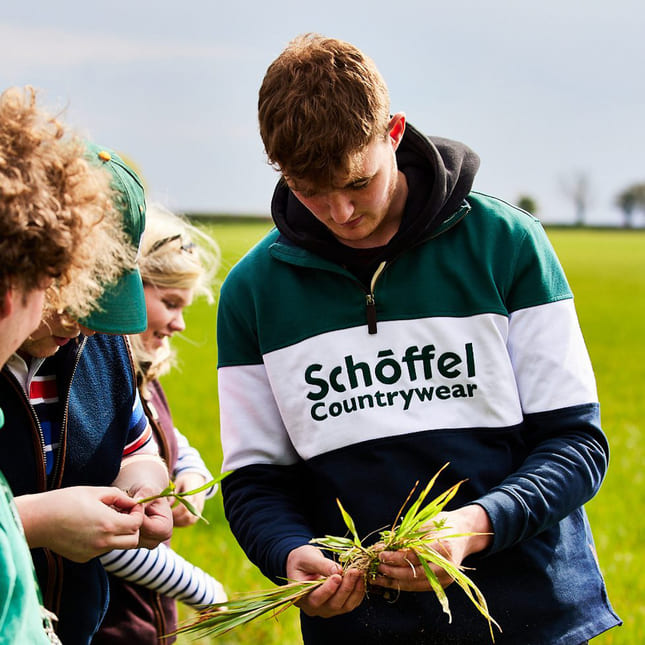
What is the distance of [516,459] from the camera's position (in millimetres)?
2832

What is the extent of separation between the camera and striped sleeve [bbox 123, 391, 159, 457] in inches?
118

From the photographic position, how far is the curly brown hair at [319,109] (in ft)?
8.26

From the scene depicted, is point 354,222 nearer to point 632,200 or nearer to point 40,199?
→ point 40,199

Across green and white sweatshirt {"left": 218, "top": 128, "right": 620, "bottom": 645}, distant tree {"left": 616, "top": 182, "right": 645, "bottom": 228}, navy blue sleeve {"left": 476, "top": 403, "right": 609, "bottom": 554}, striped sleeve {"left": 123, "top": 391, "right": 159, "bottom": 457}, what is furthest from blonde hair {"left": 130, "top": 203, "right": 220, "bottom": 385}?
distant tree {"left": 616, "top": 182, "right": 645, "bottom": 228}

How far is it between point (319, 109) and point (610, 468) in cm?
774

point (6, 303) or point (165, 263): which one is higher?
point (6, 303)

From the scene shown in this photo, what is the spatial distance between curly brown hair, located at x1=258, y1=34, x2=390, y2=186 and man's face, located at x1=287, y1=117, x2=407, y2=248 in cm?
4

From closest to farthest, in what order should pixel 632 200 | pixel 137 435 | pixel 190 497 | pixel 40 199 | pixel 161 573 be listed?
pixel 40 199 → pixel 137 435 → pixel 161 573 → pixel 190 497 → pixel 632 200

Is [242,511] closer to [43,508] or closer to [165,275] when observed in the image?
[43,508]

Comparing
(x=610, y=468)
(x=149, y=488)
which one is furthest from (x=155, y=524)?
(x=610, y=468)

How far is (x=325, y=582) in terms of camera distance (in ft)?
8.38

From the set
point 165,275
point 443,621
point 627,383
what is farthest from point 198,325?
point 443,621

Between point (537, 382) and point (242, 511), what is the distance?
0.96 m

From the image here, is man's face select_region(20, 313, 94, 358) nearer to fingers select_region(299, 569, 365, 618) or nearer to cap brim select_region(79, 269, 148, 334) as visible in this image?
cap brim select_region(79, 269, 148, 334)
